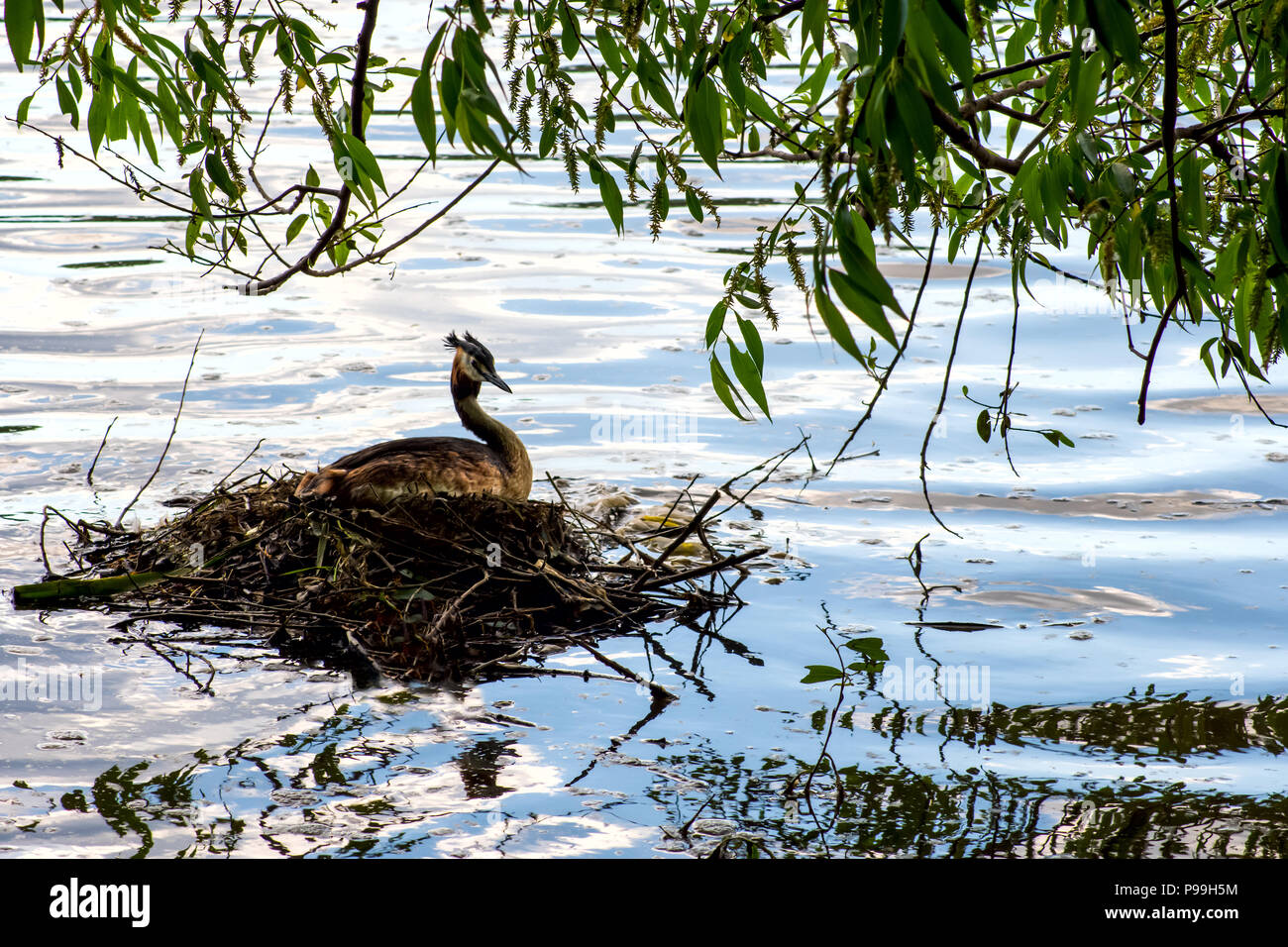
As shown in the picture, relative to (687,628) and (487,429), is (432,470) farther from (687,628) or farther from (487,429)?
(687,628)

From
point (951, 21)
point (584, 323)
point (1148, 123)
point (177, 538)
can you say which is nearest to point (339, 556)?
point (177, 538)

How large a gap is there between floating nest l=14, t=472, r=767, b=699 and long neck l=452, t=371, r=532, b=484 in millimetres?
774

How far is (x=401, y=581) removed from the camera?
19.3 ft

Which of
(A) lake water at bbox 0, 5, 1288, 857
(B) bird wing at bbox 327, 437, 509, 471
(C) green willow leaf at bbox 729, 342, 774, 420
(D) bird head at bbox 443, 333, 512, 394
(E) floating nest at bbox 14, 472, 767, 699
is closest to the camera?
(C) green willow leaf at bbox 729, 342, 774, 420

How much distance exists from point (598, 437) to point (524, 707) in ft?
11.9

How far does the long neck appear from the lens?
7.07 meters

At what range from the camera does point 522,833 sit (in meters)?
4.26

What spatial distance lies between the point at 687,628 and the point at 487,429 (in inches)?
72.8

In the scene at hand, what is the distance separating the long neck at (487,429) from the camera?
7066mm

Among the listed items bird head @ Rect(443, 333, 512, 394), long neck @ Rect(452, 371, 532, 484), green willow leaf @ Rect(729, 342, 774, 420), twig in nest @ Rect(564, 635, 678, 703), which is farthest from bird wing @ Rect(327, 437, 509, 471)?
green willow leaf @ Rect(729, 342, 774, 420)

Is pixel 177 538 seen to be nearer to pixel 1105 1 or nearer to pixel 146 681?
pixel 146 681

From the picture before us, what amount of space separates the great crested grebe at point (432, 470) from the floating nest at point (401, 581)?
0.12 meters

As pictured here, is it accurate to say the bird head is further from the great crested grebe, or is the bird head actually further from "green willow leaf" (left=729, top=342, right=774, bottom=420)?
"green willow leaf" (left=729, top=342, right=774, bottom=420)

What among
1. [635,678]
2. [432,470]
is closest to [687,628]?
[635,678]
